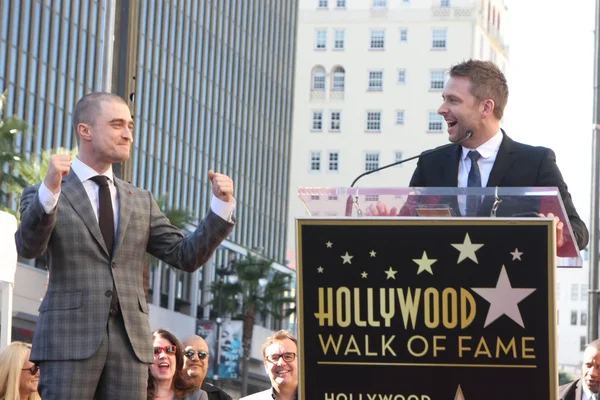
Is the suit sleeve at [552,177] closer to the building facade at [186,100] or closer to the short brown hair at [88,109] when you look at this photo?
the short brown hair at [88,109]

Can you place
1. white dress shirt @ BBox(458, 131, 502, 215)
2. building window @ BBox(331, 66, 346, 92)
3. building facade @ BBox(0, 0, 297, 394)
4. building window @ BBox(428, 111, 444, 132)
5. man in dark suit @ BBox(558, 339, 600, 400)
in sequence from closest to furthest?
white dress shirt @ BBox(458, 131, 502, 215)
man in dark suit @ BBox(558, 339, 600, 400)
building facade @ BBox(0, 0, 297, 394)
building window @ BBox(428, 111, 444, 132)
building window @ BBox(331, 66, 346, 92)

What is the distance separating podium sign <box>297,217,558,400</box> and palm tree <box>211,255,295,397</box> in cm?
6654

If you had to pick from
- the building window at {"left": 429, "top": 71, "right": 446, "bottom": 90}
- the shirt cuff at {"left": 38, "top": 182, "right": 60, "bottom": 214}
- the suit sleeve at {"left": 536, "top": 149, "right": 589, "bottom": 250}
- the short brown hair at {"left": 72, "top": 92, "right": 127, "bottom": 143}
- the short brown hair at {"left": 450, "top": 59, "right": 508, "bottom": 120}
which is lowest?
A: the shirt cuff at {"left": 38, "top": 182, "right": 60, "bottom": 214}

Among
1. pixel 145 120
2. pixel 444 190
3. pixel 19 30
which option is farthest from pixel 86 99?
pixel 145 120

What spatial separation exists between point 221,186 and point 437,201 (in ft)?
3.72

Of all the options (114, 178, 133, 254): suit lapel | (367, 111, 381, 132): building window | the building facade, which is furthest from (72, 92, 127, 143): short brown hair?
(367, 111, 381, 132): building window

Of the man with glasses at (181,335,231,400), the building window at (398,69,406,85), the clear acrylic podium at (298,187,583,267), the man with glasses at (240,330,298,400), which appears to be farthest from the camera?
the building window at (398,69,406,85)

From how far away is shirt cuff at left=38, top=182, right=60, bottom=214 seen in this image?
16.0 ft

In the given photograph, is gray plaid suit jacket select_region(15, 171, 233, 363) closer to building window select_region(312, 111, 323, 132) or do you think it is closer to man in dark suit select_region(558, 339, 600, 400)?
man in dark suit select_region(558, 339, 600, 400)

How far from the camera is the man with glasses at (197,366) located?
10.3 metres

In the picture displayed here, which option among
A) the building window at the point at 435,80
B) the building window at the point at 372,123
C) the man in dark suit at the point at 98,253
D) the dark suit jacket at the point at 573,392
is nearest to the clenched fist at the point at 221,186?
the man in dark suit at the point at 98,253

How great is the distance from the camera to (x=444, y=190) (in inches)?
168

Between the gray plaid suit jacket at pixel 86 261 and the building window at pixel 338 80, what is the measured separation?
408ft

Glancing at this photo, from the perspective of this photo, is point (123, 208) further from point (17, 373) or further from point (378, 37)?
point (378, 37)
